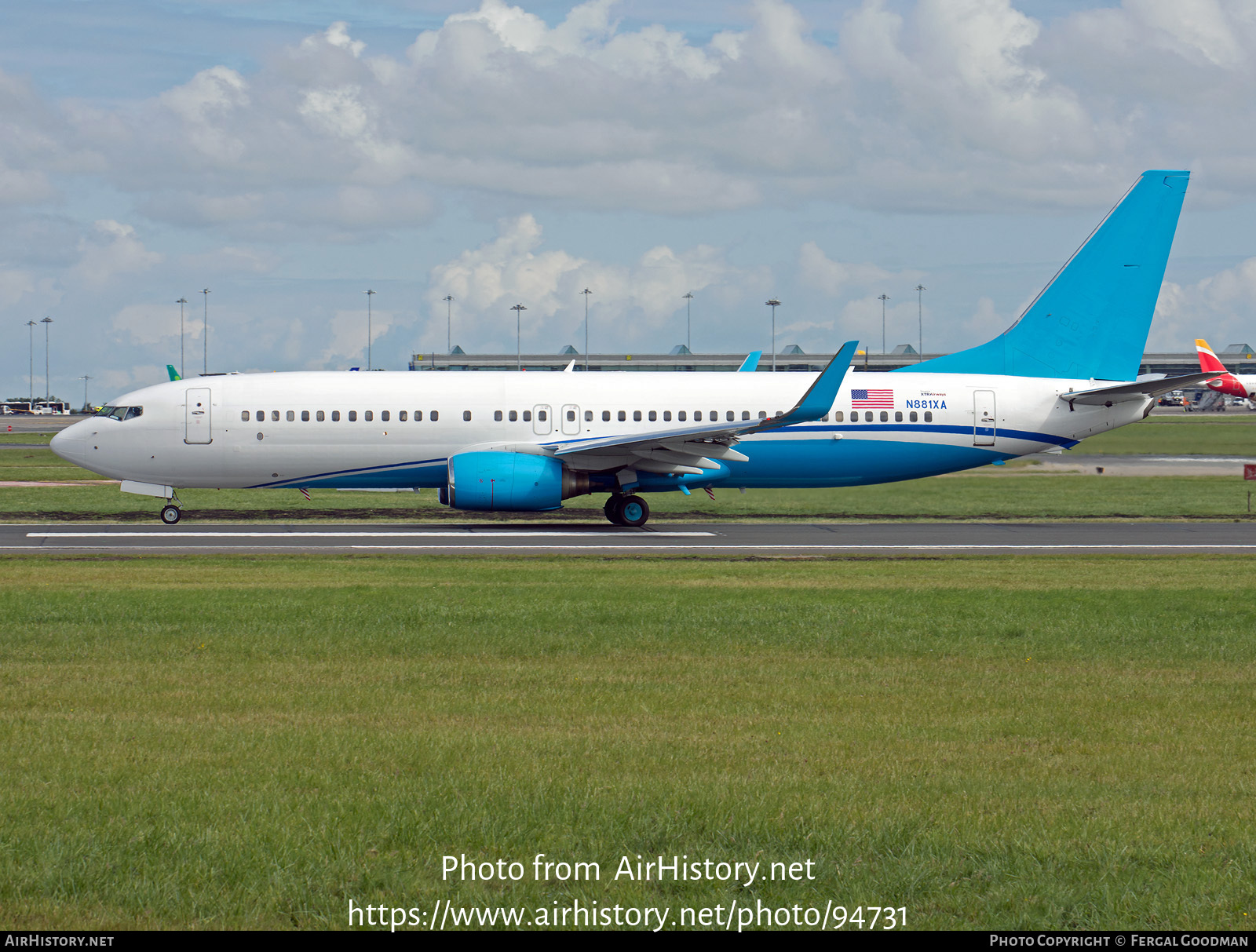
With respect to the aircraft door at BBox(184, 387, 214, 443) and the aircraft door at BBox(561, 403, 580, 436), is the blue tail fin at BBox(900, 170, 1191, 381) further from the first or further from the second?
the aircraft door at BBox(184, 387, 214, 443)

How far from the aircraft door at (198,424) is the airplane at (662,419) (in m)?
0.04

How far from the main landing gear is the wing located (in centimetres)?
96

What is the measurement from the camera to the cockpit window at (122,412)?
3183cm

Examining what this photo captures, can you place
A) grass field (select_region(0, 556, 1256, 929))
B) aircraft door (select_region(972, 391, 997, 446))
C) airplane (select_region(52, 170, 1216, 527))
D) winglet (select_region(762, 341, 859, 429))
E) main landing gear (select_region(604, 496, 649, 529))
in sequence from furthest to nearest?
aircraft door (select_region(972, 391, 997, 446))
main landing gear (select_region(604, 496, 649, 529))
airplane (select_region(52, 170, 1216, 527))
winglet (select_region(762, 341, 859, 429))
grass field (select_region(0, 556, 1256, 929))

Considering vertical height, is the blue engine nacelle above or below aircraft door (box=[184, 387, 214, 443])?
below

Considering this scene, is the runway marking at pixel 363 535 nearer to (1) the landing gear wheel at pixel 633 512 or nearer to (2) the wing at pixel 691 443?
(1) the landing gear wheel at pixel 633 512

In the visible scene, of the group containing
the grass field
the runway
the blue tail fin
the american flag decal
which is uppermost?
the blue tail fin

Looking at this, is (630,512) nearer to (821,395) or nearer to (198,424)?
(821,395)

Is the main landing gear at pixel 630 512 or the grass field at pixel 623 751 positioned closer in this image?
the grass field at pixel 623 751

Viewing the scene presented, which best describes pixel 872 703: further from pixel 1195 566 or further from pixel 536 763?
A: pixel 1195 566

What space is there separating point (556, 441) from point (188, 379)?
1002 cm

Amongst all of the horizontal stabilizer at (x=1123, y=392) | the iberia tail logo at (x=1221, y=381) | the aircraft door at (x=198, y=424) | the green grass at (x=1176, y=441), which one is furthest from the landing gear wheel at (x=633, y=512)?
the iberia tail logo at (x=1221, y=381)

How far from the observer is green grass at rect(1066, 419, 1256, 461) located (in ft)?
206

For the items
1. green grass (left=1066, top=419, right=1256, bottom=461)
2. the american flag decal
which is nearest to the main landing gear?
the american flag decal
